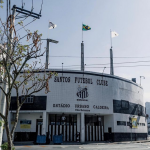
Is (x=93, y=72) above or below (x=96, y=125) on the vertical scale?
above

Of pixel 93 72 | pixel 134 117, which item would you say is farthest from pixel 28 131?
pixel 134 117

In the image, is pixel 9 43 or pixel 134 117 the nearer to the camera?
pixel 9 43

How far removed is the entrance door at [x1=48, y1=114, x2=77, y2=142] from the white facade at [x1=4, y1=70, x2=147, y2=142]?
16 cm

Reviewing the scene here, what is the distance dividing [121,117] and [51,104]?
11785mm

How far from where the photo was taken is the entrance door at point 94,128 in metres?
32.5

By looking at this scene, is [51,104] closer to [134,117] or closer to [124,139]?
[124,139]

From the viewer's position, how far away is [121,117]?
33.2m

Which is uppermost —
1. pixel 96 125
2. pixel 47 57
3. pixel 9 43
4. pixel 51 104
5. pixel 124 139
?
pixel 47 57

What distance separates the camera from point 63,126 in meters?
31.5

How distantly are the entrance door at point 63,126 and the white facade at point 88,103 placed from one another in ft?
0.53

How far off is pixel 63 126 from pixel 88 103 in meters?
5.34

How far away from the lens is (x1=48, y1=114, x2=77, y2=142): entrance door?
3086 centimetres

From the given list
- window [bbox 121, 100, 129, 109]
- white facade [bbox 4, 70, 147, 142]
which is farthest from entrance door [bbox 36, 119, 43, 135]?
window [bbox 121, 100, 129, 109]

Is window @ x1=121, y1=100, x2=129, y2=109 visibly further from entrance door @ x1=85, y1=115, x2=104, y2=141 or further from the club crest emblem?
the club crest emblem
